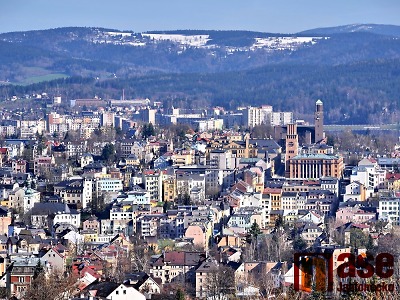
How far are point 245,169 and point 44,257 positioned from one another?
412 inches

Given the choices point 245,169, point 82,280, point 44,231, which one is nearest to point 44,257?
point 82,280

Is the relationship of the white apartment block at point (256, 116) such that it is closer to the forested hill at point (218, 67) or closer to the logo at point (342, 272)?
the forested hill at point (218, 67)

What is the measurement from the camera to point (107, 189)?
26062 millimetres

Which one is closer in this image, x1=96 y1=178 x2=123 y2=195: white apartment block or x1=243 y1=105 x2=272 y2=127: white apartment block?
x1=96 y1=178 x2=123 y2=195: white apartment block

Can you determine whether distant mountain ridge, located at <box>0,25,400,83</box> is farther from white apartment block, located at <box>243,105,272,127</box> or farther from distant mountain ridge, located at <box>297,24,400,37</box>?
white apartment block, located at <box>243,105,272,127</box>

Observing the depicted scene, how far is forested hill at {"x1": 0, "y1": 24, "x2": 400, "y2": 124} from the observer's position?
60722mm

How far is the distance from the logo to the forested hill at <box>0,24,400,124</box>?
121ft

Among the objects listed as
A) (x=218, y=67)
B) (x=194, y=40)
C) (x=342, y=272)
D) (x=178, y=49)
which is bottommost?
(x=342, y=272)

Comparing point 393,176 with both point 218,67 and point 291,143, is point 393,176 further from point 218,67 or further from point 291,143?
point 218,67

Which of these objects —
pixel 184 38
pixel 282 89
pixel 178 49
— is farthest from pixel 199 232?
pixel 184 38

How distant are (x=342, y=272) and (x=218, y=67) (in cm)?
7372

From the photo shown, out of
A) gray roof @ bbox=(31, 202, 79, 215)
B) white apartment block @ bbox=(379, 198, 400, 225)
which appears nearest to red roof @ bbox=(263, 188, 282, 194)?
white apartment block @ bbox=(379, 198, 400, 225)

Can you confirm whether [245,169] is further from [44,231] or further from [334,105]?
[334,105]

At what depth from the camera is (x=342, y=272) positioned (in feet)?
47.8
